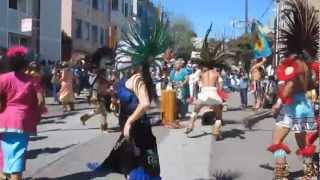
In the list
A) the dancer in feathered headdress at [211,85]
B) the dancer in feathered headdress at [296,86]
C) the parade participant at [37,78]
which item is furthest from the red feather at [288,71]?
the dancer in feathered headdress at [211,85]

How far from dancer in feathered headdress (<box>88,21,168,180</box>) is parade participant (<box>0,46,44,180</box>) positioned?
1.36 m

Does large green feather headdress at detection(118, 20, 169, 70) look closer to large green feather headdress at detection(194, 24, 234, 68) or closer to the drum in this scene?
large green feather headdress at detection(194, 24, 234, 68)

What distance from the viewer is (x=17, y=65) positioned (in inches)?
281

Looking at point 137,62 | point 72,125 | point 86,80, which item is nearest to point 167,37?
point 137,62

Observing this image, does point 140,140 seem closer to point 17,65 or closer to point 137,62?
point 137,62

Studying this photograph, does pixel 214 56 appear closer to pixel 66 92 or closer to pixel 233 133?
pixel 233 133

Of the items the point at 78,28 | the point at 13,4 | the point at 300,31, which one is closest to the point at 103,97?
the point at 300,31

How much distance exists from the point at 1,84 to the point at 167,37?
6.45 ft

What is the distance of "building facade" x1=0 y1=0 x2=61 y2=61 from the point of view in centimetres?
3797

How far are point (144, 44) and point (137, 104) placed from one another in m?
0.59

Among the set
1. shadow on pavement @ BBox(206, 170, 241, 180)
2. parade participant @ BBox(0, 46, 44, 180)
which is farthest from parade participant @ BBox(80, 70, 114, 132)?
parade participant @ BBox(0, 46, 44, 180)

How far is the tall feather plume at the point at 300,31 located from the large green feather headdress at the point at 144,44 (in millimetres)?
2782

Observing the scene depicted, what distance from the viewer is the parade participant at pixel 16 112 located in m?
7.08

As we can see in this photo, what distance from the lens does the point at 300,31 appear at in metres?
8.49
